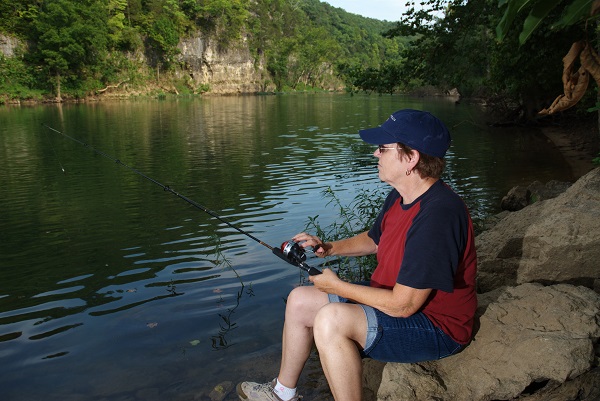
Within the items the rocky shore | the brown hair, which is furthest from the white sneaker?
the brown hair

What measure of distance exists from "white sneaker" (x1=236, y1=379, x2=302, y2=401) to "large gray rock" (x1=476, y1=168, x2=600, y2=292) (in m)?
2.15

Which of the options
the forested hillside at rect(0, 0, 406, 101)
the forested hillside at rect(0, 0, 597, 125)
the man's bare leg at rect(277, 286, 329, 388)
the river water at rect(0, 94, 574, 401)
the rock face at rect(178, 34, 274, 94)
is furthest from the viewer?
the rock face at rect(178, 34, 274, 94)

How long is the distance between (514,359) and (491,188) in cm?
1056

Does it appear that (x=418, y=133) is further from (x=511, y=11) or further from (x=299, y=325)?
(x=299, y=325)

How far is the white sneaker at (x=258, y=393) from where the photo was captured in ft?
11.0

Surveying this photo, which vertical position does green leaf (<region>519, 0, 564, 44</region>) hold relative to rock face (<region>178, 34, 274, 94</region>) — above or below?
below

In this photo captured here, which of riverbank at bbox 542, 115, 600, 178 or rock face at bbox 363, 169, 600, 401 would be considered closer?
rock face at bbox 363, 169, 600, 401

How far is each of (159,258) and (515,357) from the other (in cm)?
561

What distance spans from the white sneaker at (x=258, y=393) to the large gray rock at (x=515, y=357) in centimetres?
74

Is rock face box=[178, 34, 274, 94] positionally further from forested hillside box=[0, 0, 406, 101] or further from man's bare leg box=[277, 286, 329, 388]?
man's bare leg box=[277, 286, 329, 388]

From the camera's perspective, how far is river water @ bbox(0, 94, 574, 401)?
4.43 meters

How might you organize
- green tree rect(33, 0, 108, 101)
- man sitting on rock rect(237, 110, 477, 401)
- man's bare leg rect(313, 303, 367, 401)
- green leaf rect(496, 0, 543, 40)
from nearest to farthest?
green leaf rect(496, 0, 543, 40), man sitting on rock rect(237, 110, 477, 401), man's bare leg rect(313, 303, 367, 401), green tree rect(33, 0, 108, 101)

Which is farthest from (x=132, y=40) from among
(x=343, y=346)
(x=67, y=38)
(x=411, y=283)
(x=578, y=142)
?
(x=411, y=283)

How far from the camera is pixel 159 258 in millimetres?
7410
